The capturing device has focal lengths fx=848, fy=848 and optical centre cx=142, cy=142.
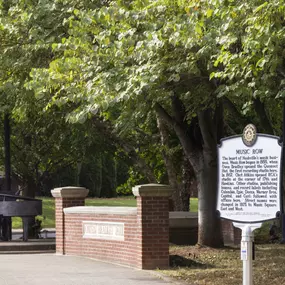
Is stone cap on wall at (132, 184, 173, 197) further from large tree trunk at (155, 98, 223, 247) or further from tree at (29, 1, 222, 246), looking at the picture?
large tree trunk at (155, 98, 223, 247)

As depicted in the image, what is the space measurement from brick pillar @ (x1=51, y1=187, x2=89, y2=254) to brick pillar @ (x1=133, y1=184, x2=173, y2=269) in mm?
4161

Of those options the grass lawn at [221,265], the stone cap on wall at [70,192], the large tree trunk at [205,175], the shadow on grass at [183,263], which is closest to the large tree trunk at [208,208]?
the large tree trunk at [205,175]

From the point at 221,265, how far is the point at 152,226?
5.19 feet

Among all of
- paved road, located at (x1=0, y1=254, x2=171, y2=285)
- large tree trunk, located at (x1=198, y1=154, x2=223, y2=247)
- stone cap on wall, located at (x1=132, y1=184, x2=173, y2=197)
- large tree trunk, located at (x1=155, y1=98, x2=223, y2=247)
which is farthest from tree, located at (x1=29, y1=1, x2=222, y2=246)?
paved road, located at (x1=0, y1=254, x2=171, y2=285)

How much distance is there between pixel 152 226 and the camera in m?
15.3

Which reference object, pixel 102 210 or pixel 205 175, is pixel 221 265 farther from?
pixel 205 175

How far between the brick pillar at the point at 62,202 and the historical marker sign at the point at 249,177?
911cm

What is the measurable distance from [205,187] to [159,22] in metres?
6.00

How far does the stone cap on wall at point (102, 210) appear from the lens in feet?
52.2

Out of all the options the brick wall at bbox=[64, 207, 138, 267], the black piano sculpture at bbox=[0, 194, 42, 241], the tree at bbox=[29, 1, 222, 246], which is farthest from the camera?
the black piano sculpture at bbox=[0, 194, 42, 241]

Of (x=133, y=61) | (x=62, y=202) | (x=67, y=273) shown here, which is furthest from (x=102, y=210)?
(x=133, y=61)

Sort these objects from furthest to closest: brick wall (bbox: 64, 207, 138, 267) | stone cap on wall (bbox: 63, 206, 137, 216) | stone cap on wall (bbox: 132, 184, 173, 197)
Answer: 1. stone cap on wall (bbox: 63, 206, 137, 216)
2. brick wall (bbox: 64, 207, 138, 267)
3. stone cap on wall (bbox: 132, 184, 173, 197)

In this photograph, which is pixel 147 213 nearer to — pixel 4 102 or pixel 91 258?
pixel 91 258

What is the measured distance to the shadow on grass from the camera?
1560cm
